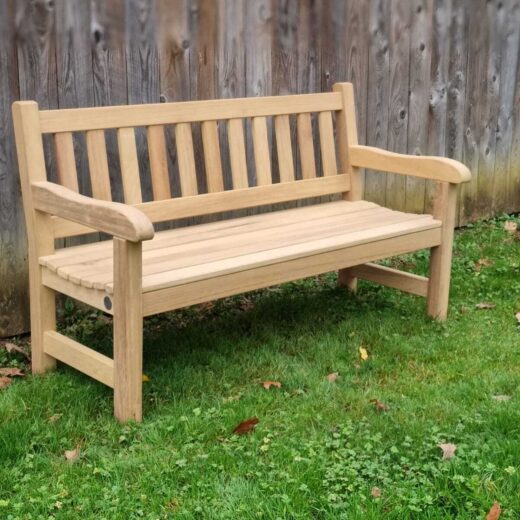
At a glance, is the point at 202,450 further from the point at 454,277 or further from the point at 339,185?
the point at 454,277

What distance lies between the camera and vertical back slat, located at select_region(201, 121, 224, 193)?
4234mm

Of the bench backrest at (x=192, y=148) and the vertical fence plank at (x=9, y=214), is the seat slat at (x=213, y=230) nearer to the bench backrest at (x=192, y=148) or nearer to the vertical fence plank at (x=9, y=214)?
the bench backrest at (x=192, y=148)

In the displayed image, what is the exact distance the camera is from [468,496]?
2.81 metres

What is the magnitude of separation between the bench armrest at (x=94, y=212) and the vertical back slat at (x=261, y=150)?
1.19m

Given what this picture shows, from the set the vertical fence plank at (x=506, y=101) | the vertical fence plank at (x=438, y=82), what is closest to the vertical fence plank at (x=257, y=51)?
the vertical fence plank at (x=438, y=82)

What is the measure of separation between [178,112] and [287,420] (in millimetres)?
1522

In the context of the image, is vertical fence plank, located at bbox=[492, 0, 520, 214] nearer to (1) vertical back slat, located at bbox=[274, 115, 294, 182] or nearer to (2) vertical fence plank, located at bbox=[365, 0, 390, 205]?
(2) vertical fence plank, located at bbox=[365, 0, 390, 205]

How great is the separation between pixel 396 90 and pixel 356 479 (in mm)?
3485

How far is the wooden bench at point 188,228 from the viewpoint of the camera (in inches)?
133

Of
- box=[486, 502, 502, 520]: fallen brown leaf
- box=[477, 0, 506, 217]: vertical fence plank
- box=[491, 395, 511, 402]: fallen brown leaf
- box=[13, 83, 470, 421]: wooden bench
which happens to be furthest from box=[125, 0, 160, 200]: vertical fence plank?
box=[477, 0, 506, 217]: vertical fence plank

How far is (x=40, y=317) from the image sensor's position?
3.80m

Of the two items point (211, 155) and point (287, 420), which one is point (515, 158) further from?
point (287, 420)

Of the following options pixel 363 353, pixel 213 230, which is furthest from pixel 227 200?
pixel 363 353

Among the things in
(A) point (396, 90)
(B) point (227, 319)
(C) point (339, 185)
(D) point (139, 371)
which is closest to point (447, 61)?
(A) point (396, 90)
